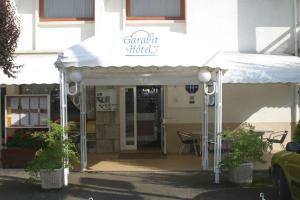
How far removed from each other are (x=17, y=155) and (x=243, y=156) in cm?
574

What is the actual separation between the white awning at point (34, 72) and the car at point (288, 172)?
22.9 ft

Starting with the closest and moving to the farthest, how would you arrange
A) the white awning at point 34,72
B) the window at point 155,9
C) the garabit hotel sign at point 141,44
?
the garabit hotel sign at point 141,44 → the white awning at point 34,72 → the window at point 155,9

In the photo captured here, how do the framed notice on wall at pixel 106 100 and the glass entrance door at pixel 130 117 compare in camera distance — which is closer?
the framed notice on wall at pixel 106 100

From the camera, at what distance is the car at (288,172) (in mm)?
8483

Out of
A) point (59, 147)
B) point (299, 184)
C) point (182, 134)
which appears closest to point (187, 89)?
point (182, 134)

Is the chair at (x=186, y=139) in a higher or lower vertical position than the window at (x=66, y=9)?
lower

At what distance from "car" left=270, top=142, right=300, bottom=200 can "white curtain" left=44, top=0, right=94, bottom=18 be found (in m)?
8.68

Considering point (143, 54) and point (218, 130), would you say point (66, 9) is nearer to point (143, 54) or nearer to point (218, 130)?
point (143, 54)

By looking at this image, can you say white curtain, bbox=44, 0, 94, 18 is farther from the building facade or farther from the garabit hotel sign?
the garabit hotel sign

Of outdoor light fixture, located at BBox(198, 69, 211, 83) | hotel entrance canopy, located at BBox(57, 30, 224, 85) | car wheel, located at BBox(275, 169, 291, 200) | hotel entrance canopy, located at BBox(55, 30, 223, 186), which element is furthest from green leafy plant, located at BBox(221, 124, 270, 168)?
car wheel, located at BBox(275, 169, 291, 200)

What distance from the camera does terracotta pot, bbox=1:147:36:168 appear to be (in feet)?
45.1

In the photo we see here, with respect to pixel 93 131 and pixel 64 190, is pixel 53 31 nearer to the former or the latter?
pixel 93 131

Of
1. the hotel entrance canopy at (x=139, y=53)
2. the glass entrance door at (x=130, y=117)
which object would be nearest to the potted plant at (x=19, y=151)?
the hotel entrance canopy at (x=139, y=53)

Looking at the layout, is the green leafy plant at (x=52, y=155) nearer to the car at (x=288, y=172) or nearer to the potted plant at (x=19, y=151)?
the potted plant at (x=19, y=151)
